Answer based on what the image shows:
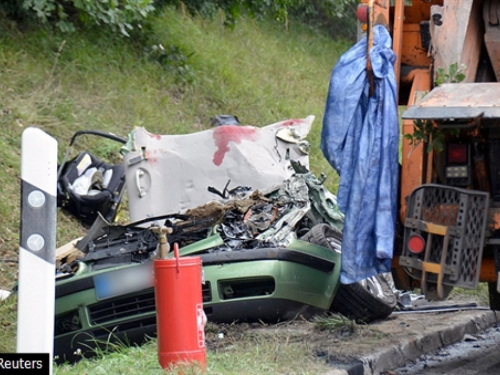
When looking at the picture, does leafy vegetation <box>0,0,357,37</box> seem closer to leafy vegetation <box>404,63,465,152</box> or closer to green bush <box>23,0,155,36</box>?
green bush <box>23,0,155,36</box>

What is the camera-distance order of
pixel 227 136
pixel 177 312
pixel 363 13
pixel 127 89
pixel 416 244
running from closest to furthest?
pixel 177 312 < pixel 416 244 < pixel 363 13 < pixel 227 136 < pixel 127 89

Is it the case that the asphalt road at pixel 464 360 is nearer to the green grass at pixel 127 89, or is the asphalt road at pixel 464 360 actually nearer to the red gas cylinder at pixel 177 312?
the red gas cylinder at pixel 177 312

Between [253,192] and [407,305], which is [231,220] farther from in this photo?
[407,305]

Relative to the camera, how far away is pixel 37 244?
369cm

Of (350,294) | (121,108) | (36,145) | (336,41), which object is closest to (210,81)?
(121,108)

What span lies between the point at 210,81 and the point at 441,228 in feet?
29.7

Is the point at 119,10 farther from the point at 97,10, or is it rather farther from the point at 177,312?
the point at 177,312

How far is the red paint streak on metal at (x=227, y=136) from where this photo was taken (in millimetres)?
7332

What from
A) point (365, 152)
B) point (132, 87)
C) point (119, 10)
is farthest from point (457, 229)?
point (132, 87)

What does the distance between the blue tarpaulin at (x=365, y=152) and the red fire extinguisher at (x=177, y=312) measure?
3.82 feet

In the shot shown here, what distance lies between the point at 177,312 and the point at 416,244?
1.32m

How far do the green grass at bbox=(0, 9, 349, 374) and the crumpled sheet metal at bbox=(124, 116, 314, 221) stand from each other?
1.32 metres

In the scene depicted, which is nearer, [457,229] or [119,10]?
[457,229]

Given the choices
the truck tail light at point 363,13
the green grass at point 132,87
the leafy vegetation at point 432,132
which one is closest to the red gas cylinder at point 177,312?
the leafy vegetation at point 432,132
